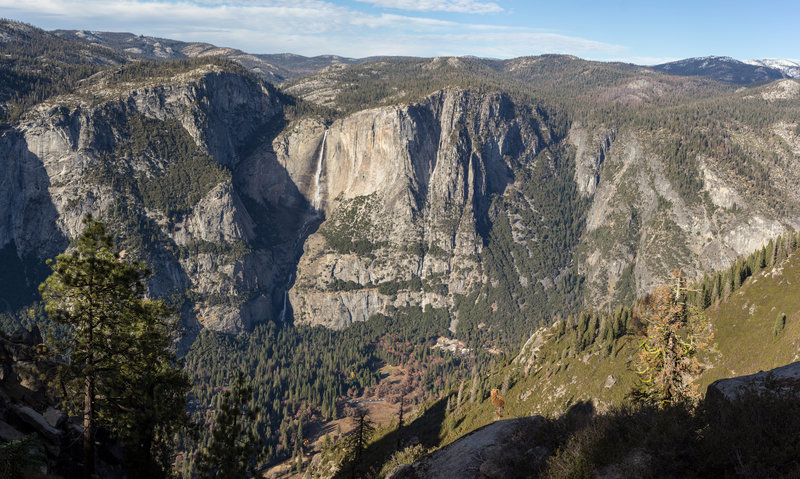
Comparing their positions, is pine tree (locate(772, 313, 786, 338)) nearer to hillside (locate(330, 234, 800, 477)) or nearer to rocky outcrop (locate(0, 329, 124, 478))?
hillside (locate(330, 234, 800, 477))

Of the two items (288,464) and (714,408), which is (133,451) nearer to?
(714,408)

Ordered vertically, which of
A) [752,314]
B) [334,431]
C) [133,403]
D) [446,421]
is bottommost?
[334,431]

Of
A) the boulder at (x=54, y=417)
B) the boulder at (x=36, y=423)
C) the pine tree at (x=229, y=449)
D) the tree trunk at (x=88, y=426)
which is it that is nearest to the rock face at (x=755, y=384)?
the pine tree at (x=229, y=449)

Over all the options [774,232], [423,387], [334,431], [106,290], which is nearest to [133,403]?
[106,290]

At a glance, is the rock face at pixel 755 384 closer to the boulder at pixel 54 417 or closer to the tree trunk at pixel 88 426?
the tree trunk at pixel 88 426

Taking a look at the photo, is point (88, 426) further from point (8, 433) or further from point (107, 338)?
point (107, 338)

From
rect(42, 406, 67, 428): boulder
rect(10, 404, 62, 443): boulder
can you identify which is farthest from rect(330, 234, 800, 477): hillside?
rect(10, 404, 62, 443): boulder
